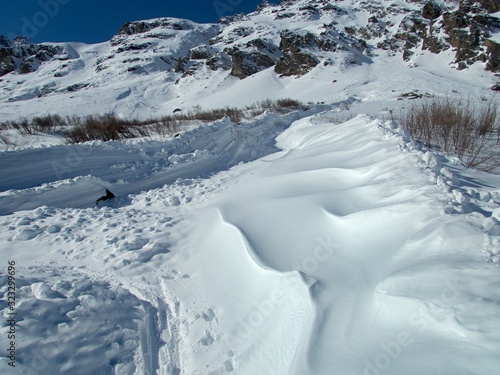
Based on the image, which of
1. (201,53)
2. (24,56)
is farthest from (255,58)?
(24,56)

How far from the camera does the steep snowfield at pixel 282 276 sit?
1.13 meters

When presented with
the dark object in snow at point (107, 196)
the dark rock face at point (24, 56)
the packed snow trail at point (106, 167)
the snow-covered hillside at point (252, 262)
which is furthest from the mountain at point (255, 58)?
the dark object in snow at point (107, 196)

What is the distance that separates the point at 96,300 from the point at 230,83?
41550mm

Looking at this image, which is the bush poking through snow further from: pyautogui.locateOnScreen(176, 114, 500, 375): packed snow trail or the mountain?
the mountain

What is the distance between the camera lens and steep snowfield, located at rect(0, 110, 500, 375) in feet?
3.72

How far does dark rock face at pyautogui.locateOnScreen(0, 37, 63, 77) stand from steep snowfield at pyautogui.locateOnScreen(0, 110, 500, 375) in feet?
254

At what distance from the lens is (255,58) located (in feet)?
144

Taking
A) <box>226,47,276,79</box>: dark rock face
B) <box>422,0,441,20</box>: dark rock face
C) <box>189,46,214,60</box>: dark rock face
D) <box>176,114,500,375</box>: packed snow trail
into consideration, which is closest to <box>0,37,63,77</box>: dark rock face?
<box>189,46,214,60</box>: dark rock face

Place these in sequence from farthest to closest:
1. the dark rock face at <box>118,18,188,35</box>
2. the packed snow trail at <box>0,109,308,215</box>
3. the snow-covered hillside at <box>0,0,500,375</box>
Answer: the dark rock face at <box>118,18,188,35</box> → the packed snow trail at <box>0,109,308,215</box> → the snow-covered hillside at <box>0,0,500,375</box>

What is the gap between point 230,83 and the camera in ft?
131

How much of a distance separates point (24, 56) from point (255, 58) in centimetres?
5925

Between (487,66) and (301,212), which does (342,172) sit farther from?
(487,66)

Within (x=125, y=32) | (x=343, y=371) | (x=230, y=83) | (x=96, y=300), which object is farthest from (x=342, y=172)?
(x=125, y=32)

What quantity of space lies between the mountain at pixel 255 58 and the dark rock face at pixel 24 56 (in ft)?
0.79
